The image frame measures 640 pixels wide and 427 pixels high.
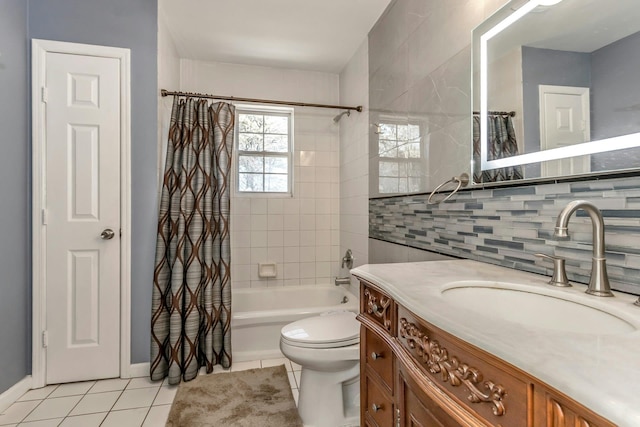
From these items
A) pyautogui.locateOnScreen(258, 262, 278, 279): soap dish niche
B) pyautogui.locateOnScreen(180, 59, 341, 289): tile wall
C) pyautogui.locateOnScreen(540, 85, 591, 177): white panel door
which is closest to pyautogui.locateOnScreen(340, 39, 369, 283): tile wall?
pyautogui.locateOnScreen(180, 59, 341, 289): tile wall

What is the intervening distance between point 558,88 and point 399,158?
1.00 metres

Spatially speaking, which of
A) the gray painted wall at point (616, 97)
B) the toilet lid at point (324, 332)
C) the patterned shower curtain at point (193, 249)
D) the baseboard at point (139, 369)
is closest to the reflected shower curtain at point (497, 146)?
the gray painted wall at point (616, 97)

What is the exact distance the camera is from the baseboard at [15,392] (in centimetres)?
167

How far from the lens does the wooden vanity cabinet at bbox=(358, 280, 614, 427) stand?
42 centimetres

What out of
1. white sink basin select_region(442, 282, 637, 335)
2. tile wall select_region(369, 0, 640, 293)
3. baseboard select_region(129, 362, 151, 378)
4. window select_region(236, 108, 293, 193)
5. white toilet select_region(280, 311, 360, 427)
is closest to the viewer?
white sink basin select_region(442, 282, 637, 335)

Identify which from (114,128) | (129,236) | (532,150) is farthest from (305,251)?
(532,150)

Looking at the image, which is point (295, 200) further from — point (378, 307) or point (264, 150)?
point (378, 307)

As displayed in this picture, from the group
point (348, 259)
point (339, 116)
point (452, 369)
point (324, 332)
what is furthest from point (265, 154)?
point (452, 369)

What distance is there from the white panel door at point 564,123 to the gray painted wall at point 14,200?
8.22ft

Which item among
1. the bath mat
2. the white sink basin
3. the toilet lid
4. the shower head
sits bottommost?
the bath mat

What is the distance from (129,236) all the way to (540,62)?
229 centimetres

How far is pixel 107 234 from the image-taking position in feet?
6.44

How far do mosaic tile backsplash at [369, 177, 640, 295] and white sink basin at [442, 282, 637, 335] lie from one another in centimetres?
15

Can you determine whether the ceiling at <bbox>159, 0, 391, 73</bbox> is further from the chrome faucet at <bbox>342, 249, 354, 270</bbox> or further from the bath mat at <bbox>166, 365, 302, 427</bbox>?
the bath mat at <bbox>166, 365, 302, 427</bbox>
